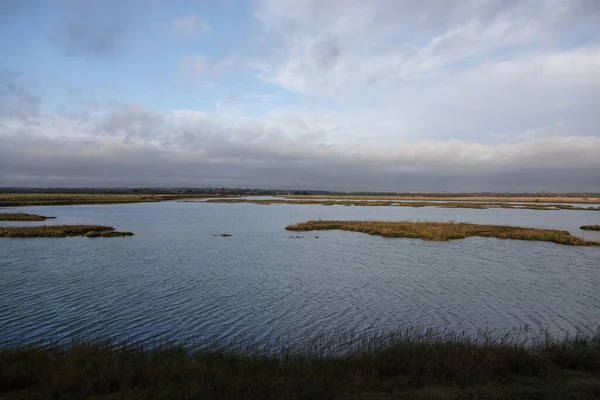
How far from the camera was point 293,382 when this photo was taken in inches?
316

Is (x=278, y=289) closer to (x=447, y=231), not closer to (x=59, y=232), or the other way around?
(x=59, y=232)

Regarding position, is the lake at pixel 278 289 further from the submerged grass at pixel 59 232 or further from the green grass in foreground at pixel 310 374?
the green grass in foreground at pixel 310 374

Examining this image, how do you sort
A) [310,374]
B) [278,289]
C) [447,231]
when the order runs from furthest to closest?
[447,231] < [278,289] < [310,374]

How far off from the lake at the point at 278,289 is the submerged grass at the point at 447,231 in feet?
16.0

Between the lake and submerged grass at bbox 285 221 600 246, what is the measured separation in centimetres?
489

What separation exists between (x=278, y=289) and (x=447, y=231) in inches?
1182

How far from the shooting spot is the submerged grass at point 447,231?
137ft

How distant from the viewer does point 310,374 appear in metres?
8.48

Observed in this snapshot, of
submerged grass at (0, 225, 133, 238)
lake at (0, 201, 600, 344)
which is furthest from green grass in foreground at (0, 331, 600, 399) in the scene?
submerged grass at (0, 225, 133, 238)

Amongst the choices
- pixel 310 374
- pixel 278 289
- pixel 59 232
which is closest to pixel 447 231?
pixel 278 289

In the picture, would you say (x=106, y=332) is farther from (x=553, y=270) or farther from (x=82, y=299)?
(x=553, y=270)

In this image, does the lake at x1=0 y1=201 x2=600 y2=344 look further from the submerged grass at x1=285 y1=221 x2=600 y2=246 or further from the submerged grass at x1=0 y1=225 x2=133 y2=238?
the submerged grass at x1=285 y1=221 x2=600 y2=246

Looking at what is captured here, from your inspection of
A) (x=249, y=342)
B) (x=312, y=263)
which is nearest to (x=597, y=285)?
(x=312, y=263)

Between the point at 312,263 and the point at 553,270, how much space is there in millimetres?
15229
